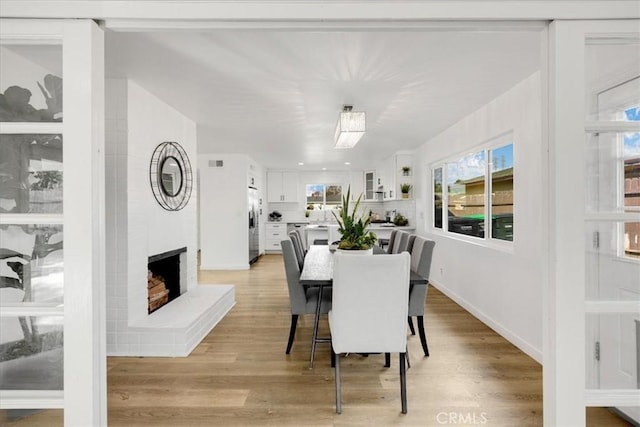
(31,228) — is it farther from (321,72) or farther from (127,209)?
(321,72)

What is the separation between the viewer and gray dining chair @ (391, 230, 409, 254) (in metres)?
3.36

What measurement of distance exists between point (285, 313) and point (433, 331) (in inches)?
64.8

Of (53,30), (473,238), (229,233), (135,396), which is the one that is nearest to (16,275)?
(53,30)

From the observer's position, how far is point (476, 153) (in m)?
3.75

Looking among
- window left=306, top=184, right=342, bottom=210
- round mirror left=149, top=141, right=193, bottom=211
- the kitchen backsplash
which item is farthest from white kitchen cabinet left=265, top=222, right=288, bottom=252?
round mirror left=149, top=141, right=193, bottom=211

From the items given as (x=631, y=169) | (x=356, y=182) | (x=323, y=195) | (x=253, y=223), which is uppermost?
(x=356, y=182)

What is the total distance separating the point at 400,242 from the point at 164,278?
2.69m

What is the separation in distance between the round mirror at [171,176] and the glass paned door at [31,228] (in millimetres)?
1880

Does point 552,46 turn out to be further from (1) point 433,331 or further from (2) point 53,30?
(1) point 433,331

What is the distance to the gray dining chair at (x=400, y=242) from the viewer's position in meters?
3.36

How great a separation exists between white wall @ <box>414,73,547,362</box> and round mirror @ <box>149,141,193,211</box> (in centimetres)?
317

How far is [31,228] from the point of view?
1275mm

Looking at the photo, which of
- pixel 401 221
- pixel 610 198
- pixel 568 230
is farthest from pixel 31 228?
pixel 401 221

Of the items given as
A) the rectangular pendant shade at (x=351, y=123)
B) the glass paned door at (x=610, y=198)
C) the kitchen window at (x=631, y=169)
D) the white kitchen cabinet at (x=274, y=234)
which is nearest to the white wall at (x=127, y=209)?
the rectangular pendant shade at (x=351, y=123)
